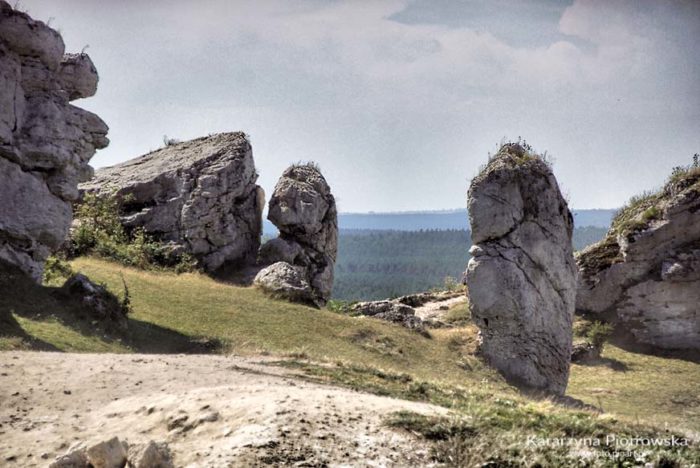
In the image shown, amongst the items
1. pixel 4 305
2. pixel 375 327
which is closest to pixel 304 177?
pixel 375 327

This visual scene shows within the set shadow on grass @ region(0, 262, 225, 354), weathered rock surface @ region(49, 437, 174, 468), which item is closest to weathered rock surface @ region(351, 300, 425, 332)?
shadow on grass @ region(0, 262, 225, 354)

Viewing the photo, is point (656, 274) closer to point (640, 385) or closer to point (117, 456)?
point (640, 385)

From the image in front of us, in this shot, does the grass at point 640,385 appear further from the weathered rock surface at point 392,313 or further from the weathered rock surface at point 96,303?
the weathered rock surface at point 96,303

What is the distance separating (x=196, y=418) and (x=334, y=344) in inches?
678

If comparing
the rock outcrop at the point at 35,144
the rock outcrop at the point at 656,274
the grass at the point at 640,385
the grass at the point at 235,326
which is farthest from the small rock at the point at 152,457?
the rock outcrop at the point at 656,274

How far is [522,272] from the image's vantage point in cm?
2712

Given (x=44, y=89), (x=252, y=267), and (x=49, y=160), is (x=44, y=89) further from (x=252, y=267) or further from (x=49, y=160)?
(x=252, y=267)

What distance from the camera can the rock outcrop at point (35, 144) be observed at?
74.0 ft

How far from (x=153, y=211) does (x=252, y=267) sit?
6.93 m

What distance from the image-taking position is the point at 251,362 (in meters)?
17.4

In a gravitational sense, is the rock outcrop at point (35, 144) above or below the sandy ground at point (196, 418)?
above

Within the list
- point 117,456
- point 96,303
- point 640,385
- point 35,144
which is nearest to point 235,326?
point 96,303

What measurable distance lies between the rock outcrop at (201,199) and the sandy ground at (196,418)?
80.2 feet

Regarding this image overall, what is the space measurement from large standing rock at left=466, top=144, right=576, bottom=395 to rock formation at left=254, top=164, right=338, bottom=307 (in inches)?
494
